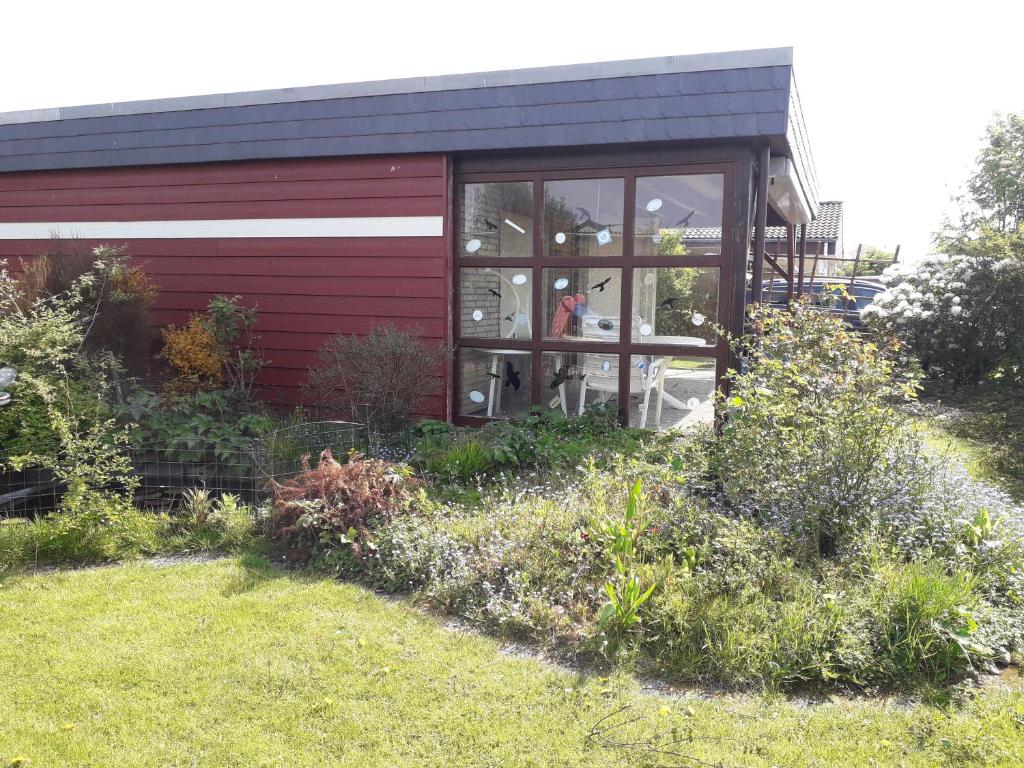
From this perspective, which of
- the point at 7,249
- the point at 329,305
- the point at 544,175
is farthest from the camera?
the point at 7,249

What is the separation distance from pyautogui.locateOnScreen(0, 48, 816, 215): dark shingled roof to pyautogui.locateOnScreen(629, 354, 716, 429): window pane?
2.01 metres

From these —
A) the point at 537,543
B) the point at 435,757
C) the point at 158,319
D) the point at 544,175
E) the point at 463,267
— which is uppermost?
the point at 544,175

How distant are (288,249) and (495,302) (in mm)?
2325

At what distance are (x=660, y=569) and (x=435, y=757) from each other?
4.91ft

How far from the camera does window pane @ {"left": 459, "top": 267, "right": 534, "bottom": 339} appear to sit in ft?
24.4

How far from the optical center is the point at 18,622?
12.1 ft

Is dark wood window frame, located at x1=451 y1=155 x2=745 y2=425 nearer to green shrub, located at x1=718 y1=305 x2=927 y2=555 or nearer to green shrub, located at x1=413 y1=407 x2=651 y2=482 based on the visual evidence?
green shrub, located at x1=413 y1=407 x2=651 y2=482

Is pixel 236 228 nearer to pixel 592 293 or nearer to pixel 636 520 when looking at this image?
pixel 592 293

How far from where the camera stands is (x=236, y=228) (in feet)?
27.0

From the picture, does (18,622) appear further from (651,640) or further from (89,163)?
(89,163)

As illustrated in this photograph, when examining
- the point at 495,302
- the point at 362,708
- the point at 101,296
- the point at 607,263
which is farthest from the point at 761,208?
the point at 101,296

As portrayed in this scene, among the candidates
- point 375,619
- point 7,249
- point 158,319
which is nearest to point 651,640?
point 375,619

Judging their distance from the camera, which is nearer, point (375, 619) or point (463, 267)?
point (375, 619)

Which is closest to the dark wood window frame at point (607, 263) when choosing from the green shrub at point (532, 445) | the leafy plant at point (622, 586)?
the green shrub at point (532, 445)
